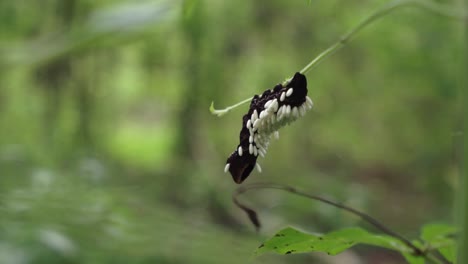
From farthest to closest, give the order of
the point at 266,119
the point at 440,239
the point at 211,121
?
the point at 211,121 < the point at 440,239 < the point at 266,119

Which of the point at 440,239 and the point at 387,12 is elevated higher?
the point at 387,12

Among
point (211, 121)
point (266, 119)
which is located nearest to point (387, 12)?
point (266, 119)

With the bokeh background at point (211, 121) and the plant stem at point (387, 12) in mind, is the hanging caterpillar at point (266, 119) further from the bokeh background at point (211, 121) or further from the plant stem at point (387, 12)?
the bokeh background at point (211, 121)

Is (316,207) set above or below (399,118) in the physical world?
below

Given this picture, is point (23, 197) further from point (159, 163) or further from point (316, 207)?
point (159, 163)

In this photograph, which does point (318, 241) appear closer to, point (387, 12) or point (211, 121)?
point (387, 12)

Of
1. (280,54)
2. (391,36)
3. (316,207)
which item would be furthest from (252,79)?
(316,207)

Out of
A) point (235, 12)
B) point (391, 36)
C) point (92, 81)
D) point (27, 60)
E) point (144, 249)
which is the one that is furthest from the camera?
point (92, 81)
